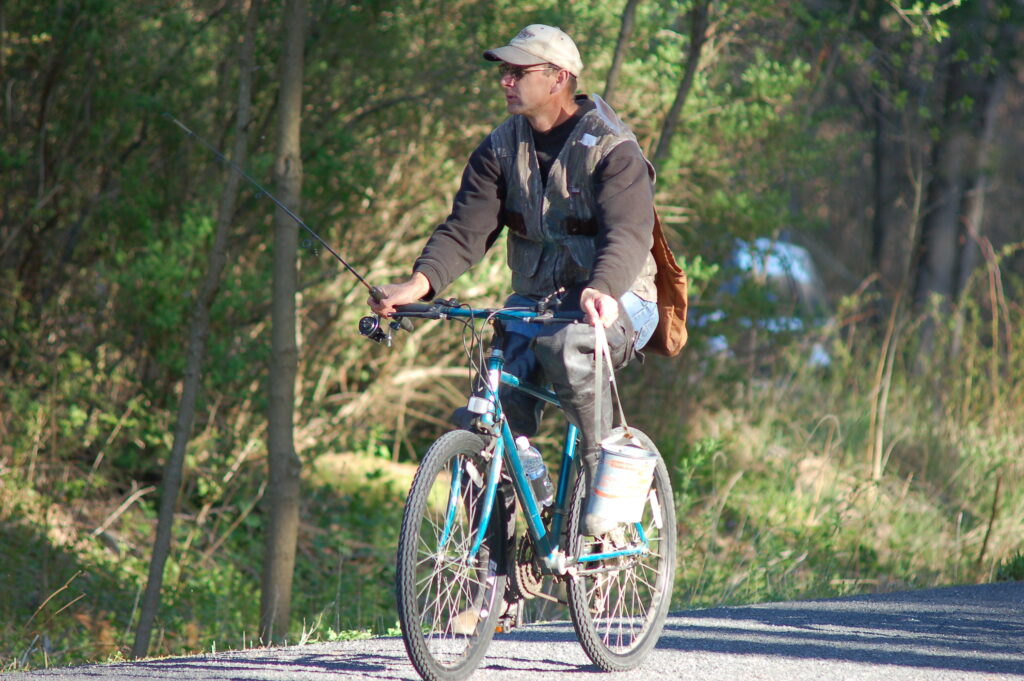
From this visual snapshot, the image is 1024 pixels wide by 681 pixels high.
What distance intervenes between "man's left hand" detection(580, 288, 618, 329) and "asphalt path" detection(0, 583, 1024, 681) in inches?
50.7

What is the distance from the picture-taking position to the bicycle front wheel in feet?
12.2

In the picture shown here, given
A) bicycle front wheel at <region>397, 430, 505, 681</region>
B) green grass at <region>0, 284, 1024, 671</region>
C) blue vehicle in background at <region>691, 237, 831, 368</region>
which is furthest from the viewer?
blue vehicle in background at <region>691, 237, 831, 368</region>

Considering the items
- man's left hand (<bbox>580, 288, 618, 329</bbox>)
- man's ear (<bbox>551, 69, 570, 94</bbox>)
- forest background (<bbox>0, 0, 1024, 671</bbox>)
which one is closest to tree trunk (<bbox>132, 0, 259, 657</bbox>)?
forest background (<bbox>0, 0, 1024, 671</bbox>)

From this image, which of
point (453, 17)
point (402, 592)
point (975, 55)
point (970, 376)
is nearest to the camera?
point (402, 592)

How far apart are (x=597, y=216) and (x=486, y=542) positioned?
3.58ft

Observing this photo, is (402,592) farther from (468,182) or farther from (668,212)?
(668,212)

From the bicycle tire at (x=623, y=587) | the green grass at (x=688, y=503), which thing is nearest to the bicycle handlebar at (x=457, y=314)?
the bicycle tire at (x=623, y=587)

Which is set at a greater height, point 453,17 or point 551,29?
point 453,17

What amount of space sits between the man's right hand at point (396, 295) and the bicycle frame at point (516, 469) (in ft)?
0.64

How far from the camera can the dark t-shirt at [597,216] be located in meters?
4.02

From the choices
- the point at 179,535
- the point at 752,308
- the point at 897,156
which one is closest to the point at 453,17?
the point at 752,308

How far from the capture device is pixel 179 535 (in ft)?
29.4

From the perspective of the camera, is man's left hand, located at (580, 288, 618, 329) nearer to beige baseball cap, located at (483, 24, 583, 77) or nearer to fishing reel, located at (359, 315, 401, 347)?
fishing reel, located at (359, 315, 401, 347)

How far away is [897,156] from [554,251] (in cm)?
1478
